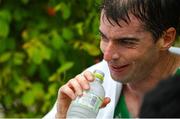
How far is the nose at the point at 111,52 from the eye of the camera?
7.49 ft

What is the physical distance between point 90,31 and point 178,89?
2595mm

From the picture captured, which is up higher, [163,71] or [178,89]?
[178,89]

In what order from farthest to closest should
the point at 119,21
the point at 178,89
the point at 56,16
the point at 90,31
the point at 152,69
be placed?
the point at 56,16 → the point at 90,31 → the point at 152,69 → the point at 119,21 → the point at 178,89

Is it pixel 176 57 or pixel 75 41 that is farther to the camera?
pixel 75 41

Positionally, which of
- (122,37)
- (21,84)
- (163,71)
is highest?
(122,37)

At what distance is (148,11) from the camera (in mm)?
2311

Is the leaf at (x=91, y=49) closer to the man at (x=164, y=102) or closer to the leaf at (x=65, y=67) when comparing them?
the leaf at (x=65, y=67)

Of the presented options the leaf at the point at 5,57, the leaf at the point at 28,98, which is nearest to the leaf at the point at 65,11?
the leaf at the point at 5,57

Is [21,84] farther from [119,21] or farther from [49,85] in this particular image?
[119,21]

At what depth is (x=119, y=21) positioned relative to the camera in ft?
7.51

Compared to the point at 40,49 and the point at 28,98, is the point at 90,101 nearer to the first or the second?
the point at 40,49

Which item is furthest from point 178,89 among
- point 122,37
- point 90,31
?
point 90,31

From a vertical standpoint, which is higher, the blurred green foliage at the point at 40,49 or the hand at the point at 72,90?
the hand at the point at 72,90

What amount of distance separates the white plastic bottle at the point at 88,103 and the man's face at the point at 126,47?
212 millimetres
